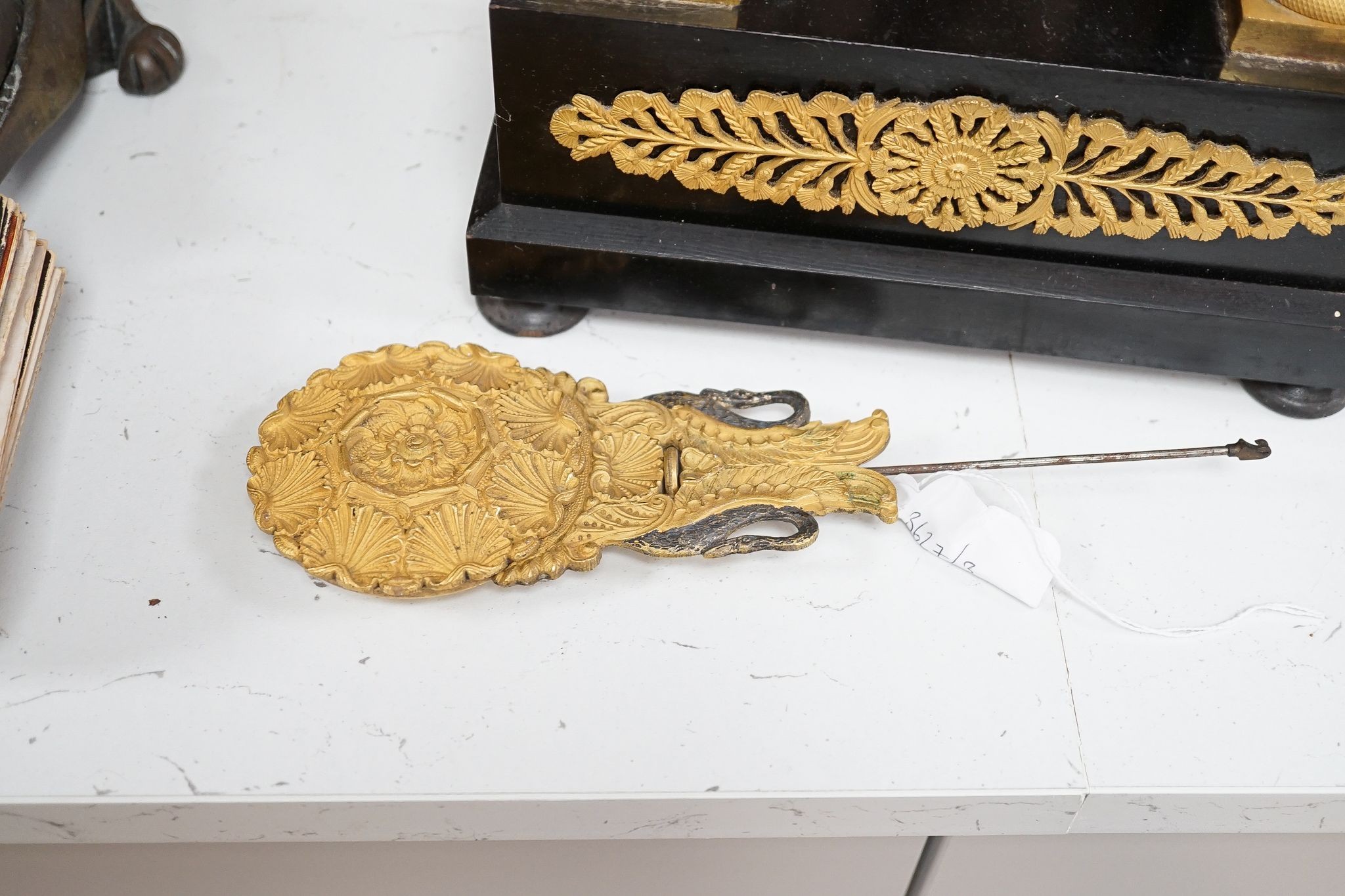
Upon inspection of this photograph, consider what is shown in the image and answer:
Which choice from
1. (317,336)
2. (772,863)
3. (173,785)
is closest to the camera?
(173,785)

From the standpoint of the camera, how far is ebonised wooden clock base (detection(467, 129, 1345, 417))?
91 cm

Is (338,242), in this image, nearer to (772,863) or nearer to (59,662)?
(59,662)

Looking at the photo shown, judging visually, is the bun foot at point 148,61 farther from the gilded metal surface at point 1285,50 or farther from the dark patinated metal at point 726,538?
the gilded metal surface at point 1285,50

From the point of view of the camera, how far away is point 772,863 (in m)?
0.87

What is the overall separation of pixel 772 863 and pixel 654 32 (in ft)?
1.81

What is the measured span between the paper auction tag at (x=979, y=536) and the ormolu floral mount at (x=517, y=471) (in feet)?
0.09

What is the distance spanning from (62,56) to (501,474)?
53 cm

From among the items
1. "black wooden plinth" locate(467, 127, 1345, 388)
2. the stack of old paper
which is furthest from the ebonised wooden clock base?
the stack of old paper

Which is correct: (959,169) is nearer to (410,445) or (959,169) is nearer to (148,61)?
(410,445)

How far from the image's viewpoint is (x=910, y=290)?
92 cm

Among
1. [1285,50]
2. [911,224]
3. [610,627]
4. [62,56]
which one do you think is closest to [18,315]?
[62,56]

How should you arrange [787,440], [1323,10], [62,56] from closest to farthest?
[1323,10] < [787,440] < [62,56]

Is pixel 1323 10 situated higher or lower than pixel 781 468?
higher

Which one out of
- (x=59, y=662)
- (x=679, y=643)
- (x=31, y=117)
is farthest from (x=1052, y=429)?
(x=31, y=117)
